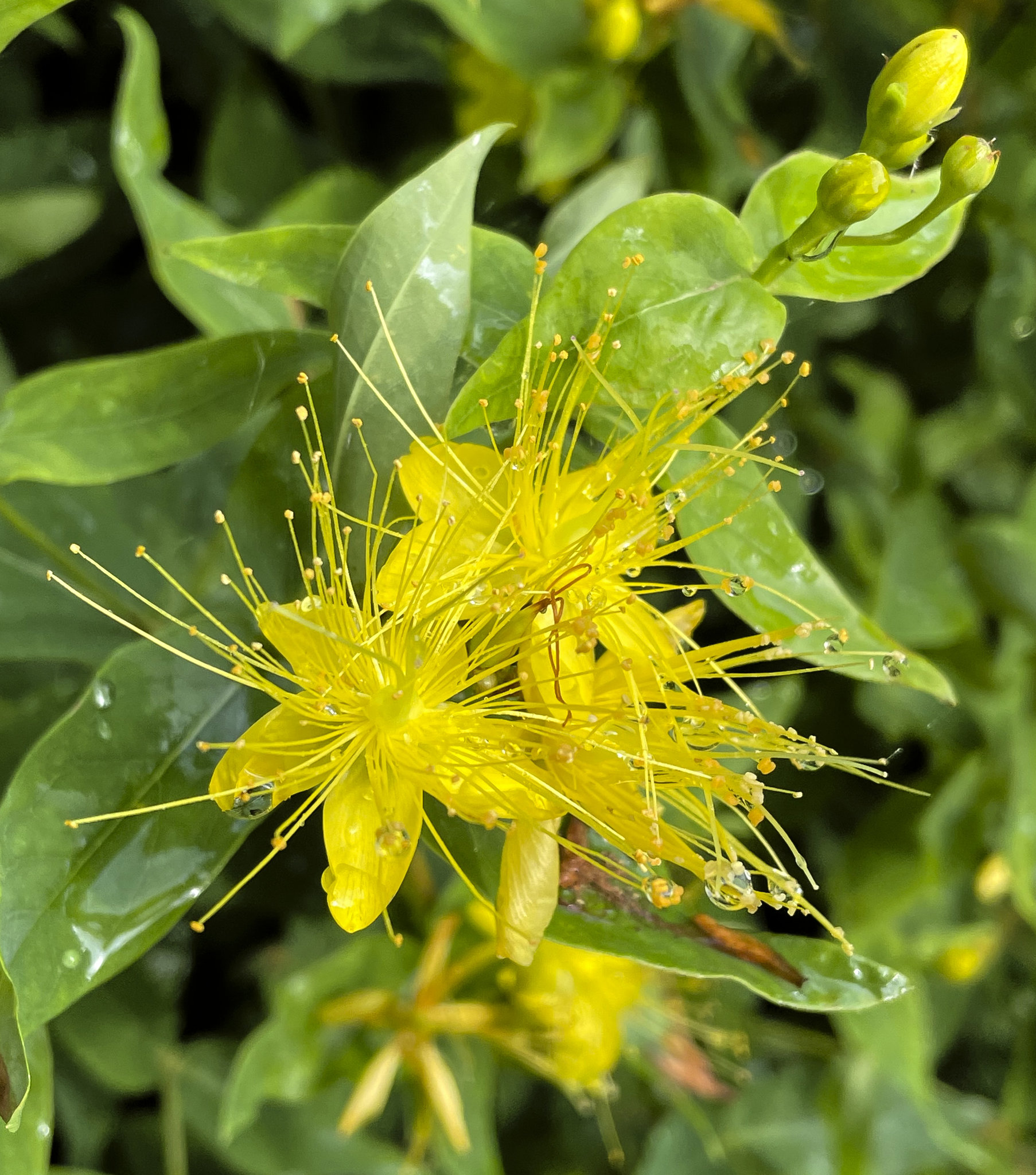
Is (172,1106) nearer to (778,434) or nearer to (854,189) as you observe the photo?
(778,434)

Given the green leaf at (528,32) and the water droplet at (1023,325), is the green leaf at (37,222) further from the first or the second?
the water droplet at (1023,325)

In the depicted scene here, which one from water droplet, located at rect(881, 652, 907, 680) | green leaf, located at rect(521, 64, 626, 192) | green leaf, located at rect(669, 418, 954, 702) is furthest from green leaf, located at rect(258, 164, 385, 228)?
water droplet, located at rect(881, 652, 907, 680)

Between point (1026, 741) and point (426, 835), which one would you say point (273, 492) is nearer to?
point (426, 835)

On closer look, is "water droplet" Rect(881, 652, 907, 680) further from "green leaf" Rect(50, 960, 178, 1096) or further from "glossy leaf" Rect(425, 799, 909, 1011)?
"green leaf" Rect(50, 960, 178, 1096)

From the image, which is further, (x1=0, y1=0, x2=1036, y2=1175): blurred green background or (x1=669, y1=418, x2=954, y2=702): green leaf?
(x1=0, y1=0, x2=1036, y2=1175): blurred green background

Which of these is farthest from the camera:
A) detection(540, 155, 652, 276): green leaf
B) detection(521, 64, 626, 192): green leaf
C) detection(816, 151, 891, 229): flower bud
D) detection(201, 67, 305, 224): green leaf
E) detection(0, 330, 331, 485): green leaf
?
detection(201, 67, 305, 224): green leaf

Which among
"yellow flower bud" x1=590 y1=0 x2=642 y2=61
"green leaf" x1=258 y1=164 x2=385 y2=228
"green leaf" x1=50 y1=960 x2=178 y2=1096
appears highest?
"yellow flower bud" x1=590 y1=0 x2=642 y2=61

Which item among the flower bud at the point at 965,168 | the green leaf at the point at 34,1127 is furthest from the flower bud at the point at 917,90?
the green leaf at the point at 34,1127

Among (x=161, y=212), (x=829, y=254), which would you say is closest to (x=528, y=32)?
(x=161, y=212)
